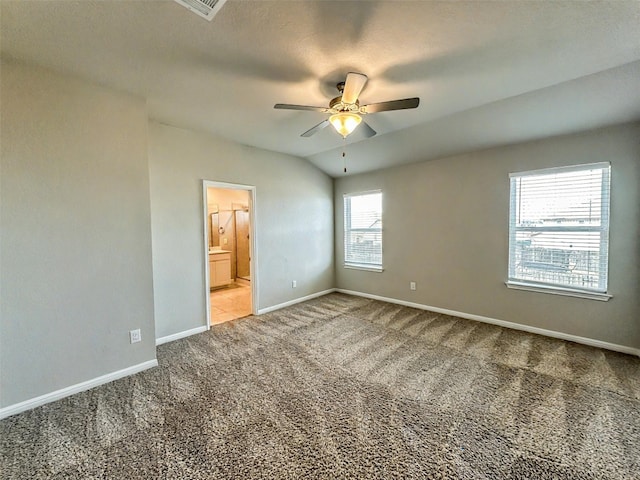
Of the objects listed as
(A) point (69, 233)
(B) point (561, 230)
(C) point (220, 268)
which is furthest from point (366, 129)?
(C) point (220, 268)

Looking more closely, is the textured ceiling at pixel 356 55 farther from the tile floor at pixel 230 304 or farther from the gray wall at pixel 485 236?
the tile floor at pixel 230 304

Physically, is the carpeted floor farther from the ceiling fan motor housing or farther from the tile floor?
the ceiling fan motor housing

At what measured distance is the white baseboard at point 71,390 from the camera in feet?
6.71

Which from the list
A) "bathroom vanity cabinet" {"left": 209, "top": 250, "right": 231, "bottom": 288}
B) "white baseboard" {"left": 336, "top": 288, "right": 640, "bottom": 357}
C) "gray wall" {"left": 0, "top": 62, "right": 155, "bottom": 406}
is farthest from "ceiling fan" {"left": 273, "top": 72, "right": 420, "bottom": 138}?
"bathroom vanity cabinet" {"left": 209, "top": 250, "right": 231, "bottom": 288}

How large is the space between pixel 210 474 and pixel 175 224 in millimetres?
2706

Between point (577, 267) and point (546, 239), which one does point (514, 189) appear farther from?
point (577, 267)

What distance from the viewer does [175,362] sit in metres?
2.83

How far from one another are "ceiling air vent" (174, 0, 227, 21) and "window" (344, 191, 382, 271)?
12.5ft

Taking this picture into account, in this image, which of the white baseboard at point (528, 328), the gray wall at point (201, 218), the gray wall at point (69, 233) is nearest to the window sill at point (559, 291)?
the white baseboard at point (528, 328)

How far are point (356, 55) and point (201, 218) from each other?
2734mm

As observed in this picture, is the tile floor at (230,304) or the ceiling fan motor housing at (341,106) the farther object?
the tile floor at (230,304)

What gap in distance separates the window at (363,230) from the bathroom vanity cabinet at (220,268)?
280cm

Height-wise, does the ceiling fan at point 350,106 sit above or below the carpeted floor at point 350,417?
above

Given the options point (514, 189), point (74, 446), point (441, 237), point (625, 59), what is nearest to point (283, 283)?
point (441, 237)
